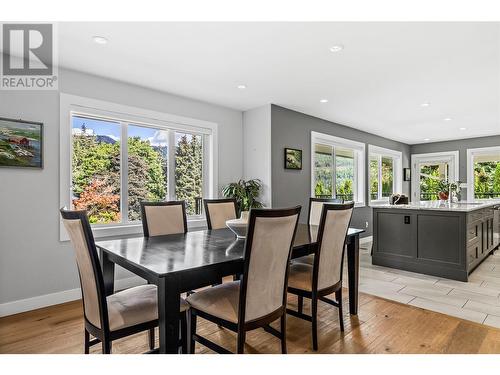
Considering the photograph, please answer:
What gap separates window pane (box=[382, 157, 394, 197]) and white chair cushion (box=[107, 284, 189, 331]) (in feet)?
22.0

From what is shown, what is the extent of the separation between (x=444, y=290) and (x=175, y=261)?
3.27 metres

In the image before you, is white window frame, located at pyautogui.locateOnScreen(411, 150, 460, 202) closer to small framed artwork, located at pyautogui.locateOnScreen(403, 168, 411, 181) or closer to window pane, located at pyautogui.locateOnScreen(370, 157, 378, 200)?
small framed artwork, located at pyautogui.locateOnScreen(403, 168, 411, 181)

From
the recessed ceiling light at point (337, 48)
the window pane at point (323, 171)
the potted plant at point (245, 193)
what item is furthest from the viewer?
the window pane at point (323, 171)

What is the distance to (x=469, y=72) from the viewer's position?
3229mm

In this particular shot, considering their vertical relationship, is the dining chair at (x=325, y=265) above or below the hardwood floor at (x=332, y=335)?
above

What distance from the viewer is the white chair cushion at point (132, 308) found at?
5.49ft

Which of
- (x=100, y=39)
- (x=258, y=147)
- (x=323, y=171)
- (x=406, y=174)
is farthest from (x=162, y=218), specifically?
(x=406, y=174)

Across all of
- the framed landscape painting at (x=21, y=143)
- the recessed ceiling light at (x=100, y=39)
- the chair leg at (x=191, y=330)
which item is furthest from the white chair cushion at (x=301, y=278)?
the framed landscape painting at (x=21, y=143)

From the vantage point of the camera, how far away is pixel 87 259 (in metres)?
1.66

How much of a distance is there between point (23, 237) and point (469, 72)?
479 cm

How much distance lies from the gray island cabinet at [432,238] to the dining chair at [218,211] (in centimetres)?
249

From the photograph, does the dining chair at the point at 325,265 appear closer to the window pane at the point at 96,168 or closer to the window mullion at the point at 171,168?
the window mullion at the point at 171,168
